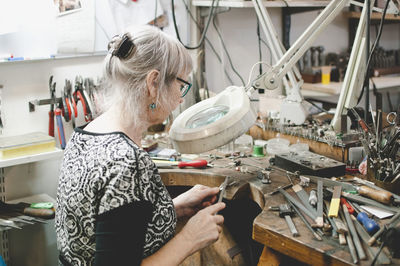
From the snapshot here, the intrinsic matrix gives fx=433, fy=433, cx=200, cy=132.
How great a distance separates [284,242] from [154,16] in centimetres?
159

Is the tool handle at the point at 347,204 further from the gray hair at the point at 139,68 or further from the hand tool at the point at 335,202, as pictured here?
the gray hair at the point at 139,68

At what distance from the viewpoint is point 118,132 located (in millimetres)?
1124

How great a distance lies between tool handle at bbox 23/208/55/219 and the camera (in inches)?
70.3

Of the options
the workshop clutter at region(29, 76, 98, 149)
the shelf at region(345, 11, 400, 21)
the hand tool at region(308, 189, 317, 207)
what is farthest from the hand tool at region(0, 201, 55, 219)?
the shelf at region(345, 11, 400, 21)

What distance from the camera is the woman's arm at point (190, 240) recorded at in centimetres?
112

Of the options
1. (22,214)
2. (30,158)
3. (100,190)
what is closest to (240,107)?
(100,190)

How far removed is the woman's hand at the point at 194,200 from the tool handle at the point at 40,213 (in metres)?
0.63

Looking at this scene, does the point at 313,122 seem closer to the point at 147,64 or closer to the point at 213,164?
the point at 213,164

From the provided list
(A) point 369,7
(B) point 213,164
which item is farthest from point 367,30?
(B) point 213,164

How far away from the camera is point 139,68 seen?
3.79 feet

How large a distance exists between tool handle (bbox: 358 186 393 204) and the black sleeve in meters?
0.72

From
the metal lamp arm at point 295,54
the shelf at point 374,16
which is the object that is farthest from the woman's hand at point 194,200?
the shelf at point 374,16

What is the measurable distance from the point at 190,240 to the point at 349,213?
0.47 metres

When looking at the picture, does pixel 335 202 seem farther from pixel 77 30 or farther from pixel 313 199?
pixel 77 30
